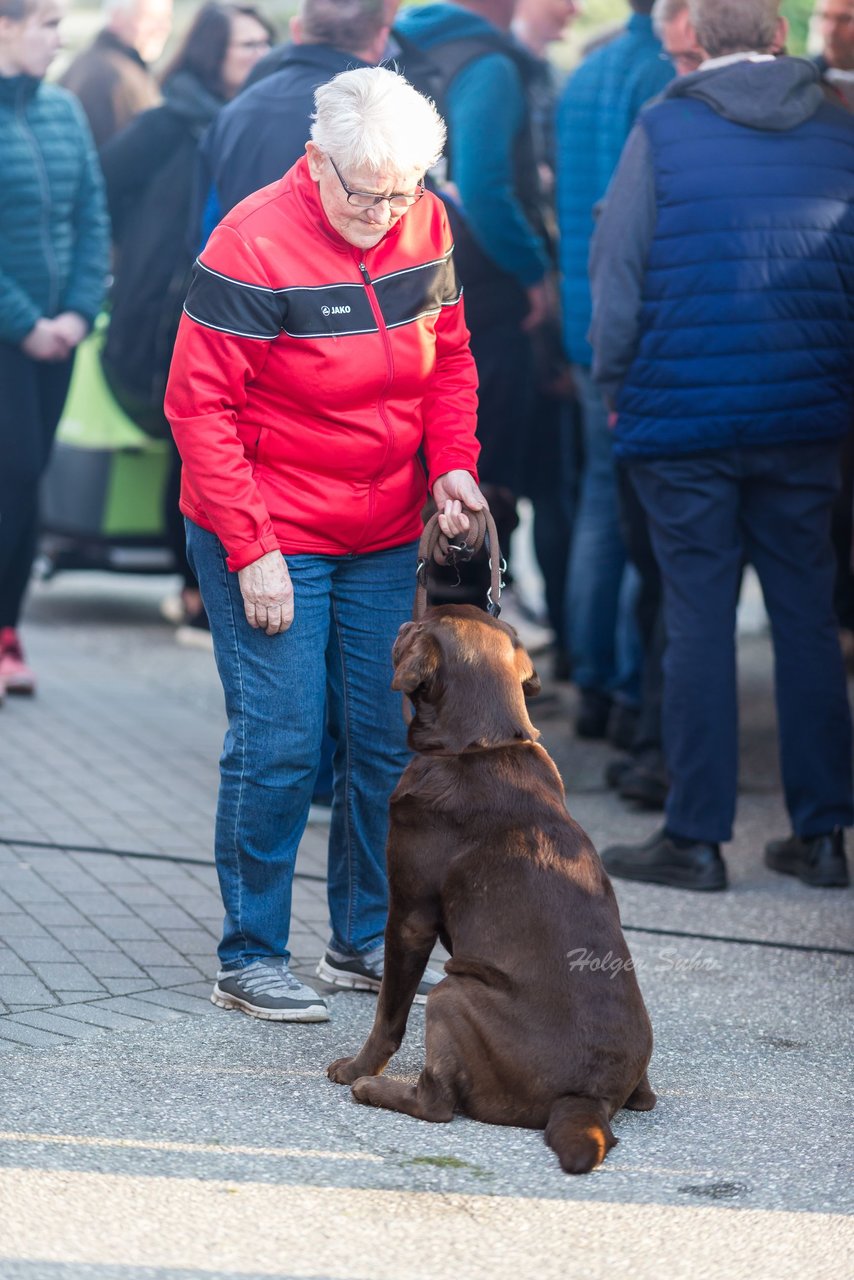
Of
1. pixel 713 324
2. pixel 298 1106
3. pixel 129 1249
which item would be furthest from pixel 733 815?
pixel 129 1249

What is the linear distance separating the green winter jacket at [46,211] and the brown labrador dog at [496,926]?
144 inches

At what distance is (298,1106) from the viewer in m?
3.66

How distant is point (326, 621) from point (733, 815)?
1.73 meters

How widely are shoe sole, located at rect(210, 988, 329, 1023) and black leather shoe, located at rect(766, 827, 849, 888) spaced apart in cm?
186

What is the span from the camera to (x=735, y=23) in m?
5.24

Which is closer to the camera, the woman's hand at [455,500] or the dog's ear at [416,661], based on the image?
the dog's ear at [416,661]

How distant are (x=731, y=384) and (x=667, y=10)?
1.53 metres

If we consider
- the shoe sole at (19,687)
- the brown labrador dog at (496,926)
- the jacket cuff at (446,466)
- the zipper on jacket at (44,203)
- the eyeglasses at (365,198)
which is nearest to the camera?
the brown labrador dog at (496,926)

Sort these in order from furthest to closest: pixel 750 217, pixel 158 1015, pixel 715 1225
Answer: pixel 750 217, pixel 158 1015, pixel 715 1225

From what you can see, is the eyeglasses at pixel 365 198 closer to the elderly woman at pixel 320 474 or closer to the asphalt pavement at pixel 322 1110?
the elderly woman at pixel 320 474

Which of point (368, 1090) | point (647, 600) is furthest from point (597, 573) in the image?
point (368, 1090)

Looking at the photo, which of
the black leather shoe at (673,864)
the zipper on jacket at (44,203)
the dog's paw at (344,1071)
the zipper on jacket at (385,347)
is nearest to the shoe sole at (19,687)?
the zipper on jacket at (44,203)

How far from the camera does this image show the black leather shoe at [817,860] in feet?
17.9

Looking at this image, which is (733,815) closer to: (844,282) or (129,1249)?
(844,282)
